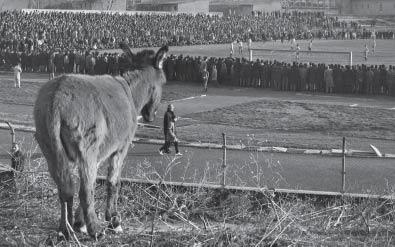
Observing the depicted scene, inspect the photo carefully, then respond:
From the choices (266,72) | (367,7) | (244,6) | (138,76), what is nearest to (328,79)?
(266,72)

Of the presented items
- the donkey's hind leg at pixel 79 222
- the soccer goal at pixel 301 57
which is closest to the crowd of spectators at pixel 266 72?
the soccer goal at pixel 301 57

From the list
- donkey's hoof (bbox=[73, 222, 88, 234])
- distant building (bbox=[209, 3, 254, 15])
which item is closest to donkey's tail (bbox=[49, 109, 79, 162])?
donkey's hoof (bbox=[73, 222, 88, 234])

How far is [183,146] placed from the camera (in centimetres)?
1962

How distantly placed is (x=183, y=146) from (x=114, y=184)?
11.9 m

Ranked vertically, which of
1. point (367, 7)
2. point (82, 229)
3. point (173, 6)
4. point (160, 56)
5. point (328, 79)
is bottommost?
point (328, 79)

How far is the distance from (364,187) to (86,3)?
209 feet

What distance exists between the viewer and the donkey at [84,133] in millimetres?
6582

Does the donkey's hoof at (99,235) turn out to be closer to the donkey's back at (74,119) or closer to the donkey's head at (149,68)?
the donkey's back at (74,119)

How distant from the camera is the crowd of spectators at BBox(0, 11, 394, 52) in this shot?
48406mm

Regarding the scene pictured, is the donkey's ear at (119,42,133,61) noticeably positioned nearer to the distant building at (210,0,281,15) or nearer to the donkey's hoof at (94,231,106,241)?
the donkey's hoof at (94,231,106,241)

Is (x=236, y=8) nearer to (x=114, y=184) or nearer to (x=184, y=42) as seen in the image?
(x=184, y=42)

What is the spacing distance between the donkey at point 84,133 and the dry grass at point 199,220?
0.31 meters

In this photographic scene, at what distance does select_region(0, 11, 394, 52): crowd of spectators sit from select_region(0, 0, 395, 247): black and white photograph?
0.91 feet

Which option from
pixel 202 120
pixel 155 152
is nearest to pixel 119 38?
pixel 202 120
